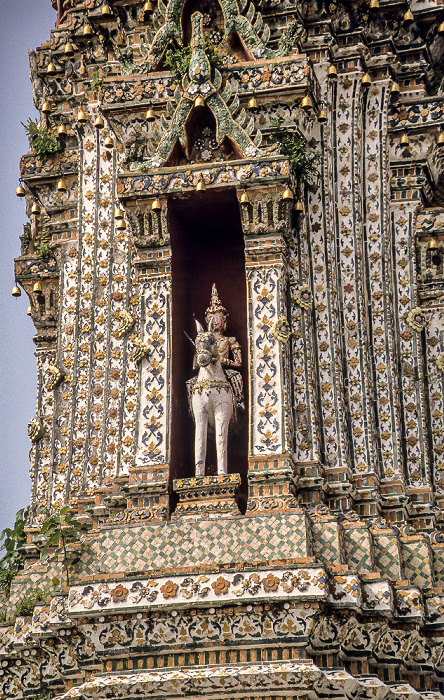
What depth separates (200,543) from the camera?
20672 mm

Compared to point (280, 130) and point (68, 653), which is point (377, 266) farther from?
point (68, 653)

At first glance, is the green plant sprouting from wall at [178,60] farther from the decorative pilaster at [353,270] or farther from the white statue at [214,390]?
the white statue at [214,390]

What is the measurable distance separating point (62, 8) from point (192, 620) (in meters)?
9.92

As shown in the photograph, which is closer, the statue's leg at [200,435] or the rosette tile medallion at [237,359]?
the rosette tile medallion at [237,359]

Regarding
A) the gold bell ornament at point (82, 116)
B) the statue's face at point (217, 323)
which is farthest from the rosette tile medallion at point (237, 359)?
the gold bell ornament at point (82, 116)

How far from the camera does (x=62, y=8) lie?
26.0 m

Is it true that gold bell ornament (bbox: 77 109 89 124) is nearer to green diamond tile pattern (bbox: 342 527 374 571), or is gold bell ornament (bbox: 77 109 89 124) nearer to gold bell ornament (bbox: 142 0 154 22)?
gold bell ornament (bbox: 142 0 154 22)

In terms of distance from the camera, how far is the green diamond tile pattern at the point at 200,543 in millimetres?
20422

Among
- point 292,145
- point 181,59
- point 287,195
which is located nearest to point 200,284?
point 287,195

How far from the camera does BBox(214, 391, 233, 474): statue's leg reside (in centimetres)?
2158

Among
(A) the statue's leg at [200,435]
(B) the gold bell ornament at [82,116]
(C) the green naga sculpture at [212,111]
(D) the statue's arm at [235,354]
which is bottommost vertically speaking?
(A) the statue's leg at [200,435]

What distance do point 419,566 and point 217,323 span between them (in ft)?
12.6

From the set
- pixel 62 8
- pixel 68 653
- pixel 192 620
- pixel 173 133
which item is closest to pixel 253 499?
pixel 192 620

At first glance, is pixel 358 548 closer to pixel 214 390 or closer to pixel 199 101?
pixel 214 390
